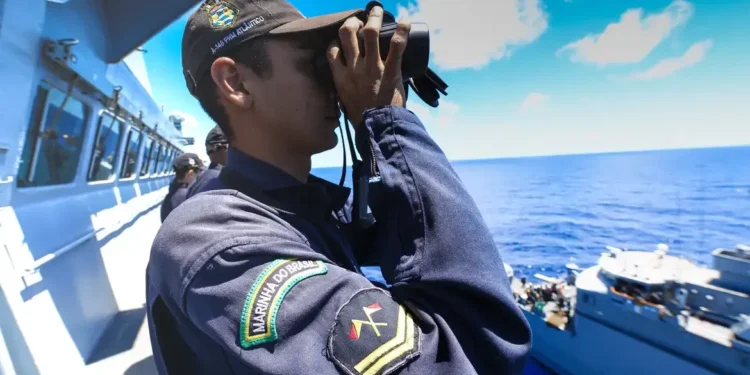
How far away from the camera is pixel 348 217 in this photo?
1300 mm

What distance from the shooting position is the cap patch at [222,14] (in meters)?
0.96

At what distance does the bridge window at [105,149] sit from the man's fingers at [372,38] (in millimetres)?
4877

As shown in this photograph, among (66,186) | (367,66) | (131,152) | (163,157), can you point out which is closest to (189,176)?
(66,186)

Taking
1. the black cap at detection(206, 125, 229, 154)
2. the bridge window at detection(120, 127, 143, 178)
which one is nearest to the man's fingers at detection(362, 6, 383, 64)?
the black cap at detection(206, 125, 229, 154)

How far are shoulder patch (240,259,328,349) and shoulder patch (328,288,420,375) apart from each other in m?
0.11

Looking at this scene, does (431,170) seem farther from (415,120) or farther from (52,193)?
(52,193)

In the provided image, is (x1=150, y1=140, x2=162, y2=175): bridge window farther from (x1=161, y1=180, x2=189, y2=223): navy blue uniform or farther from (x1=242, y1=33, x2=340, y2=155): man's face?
(x1=242, y1=33, x2=340, y2=155): man's face

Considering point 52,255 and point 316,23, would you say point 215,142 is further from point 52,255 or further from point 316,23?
point 316,23

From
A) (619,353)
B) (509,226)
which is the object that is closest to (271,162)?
(619,353)

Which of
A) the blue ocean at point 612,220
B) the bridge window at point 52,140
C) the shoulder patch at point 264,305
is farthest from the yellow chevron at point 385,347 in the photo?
the blue ocean at point 612,220

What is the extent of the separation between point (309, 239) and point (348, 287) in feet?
0.72

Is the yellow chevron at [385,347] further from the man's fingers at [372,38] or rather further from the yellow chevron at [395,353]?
the man's fingers at [372,38]

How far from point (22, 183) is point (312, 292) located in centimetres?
Answer: 326

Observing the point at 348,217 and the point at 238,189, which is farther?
the point at 348,217
